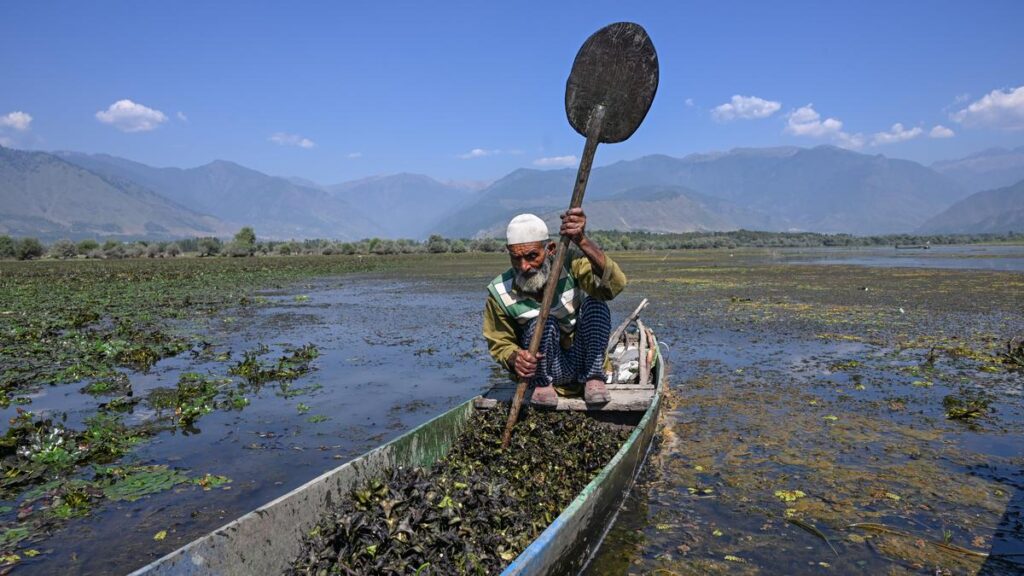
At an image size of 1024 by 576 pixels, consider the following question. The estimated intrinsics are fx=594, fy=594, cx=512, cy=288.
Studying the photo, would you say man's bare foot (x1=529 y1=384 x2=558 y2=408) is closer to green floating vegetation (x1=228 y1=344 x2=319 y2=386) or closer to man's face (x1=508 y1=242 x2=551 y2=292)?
man's face (x1=508 y1=242 x2=551 y2=292)

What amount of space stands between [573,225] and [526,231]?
41cm

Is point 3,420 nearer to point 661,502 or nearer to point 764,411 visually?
point 661,502

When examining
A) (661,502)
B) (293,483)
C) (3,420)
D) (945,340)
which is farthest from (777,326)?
(3,420)

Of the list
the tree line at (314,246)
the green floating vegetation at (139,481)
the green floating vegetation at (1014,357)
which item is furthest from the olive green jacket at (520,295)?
the tree line at (314,246)

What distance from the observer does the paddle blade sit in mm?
5055

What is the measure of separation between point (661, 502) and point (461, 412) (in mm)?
1764

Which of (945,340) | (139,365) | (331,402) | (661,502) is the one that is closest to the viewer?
(661,502)

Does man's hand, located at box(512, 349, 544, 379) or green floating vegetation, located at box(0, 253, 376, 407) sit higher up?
man's hand, located at box(512, 349, 544, 379)

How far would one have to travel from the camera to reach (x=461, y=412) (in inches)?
194

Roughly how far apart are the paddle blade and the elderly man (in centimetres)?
111

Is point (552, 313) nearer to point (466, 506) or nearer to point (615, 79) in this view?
point (466, 506)

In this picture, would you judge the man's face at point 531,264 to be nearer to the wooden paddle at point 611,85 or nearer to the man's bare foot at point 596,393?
the wooden paddle at point 611,85

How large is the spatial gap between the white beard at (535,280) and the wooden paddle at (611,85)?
78 centimetres

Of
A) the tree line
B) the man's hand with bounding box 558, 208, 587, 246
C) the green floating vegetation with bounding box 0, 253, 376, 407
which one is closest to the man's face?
the man's hand with bounding box 558, 208, 587, 246
